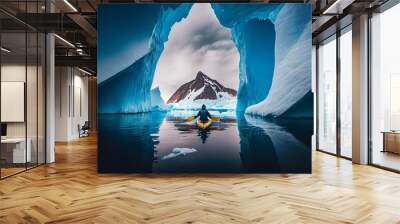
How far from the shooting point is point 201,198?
4.56 m

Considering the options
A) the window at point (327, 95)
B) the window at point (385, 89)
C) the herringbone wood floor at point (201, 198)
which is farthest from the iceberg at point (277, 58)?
the window at point (327, 95)

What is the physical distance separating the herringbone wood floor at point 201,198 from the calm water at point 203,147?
0.61ft

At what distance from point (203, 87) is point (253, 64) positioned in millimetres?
Answer: 973

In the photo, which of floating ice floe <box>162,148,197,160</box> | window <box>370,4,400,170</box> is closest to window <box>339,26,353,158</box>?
window <box>370,4,400,170</box>

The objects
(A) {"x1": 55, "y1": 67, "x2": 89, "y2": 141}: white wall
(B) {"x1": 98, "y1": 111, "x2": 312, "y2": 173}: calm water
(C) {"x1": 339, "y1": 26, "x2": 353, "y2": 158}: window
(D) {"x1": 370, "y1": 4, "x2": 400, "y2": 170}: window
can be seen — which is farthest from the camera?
(A) {"x1": 55, "y1": 67, "x2": 89, "y2": 141}: white wall

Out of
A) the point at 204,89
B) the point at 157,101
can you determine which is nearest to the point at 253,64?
the point at 204,89

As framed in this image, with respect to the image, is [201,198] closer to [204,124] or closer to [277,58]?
[204,124]

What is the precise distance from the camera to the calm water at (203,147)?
6113mm

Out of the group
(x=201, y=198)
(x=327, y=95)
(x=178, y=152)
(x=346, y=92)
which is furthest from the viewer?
(x=327, y=95)

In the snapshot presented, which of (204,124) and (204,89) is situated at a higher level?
(204,89)

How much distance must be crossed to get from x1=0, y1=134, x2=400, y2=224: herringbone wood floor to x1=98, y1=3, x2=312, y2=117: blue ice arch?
127 cm

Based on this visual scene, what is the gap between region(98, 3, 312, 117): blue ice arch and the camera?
6.18 meters

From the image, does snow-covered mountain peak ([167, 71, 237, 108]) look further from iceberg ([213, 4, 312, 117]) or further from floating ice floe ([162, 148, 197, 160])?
floating ice floe ([162, 148, 197, 160])

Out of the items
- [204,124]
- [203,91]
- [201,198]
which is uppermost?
[203,91]
